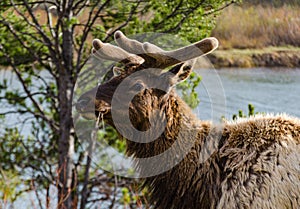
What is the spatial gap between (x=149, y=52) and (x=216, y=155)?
0.93 metres

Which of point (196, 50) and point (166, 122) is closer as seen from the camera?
point (196, 50)

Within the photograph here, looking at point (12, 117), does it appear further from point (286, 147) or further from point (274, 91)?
point (286, 147)

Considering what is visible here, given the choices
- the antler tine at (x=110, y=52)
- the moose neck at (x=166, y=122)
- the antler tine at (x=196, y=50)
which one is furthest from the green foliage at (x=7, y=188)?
the antler tine at (x=196, y=50)

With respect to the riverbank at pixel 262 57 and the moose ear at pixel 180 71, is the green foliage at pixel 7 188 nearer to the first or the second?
the moose ear at pixel 180 71

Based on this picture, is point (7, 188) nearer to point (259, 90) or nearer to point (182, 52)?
point (182, 52)

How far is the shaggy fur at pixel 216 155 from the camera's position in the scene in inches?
173

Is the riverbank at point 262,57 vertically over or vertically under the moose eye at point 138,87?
under

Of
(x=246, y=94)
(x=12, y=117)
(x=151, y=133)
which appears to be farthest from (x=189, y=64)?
(x=12, y=117)

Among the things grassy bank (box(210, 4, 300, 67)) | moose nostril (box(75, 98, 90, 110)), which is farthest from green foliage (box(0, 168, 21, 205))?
grassy bank (box(210, 4, 300, 67))

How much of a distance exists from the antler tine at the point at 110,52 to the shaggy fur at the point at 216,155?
0.14 meters

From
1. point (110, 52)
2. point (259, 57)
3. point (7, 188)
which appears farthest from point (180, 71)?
point (259, 57)

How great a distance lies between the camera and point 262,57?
945 cm

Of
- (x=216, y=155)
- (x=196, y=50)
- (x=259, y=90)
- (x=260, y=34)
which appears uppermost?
(x=196, y=50)

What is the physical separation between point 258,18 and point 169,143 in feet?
14.6
